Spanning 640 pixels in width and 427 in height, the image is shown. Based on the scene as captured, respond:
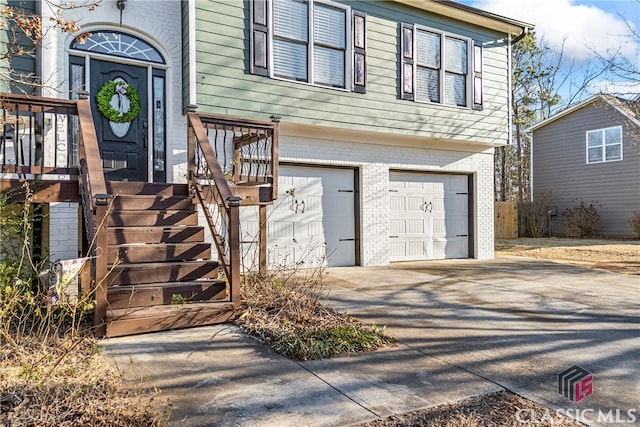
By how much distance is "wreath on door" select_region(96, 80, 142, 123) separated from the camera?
678cm

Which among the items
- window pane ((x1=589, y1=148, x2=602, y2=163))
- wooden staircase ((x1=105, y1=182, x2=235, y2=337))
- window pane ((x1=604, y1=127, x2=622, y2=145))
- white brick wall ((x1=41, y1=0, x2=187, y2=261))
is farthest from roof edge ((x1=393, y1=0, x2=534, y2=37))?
window pane ((x1=589, y1=148, x2=602, y2=163))

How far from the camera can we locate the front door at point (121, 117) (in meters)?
6.78

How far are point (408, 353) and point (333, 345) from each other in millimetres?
622

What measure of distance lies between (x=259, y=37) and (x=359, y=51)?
6.38ft

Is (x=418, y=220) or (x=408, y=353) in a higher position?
(x=418, y=220)

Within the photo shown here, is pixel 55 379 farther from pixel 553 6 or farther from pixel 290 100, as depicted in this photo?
pixel 553 6

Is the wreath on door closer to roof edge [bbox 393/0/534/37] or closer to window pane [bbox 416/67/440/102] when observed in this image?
roof edge [bbox 393/0/534/37]

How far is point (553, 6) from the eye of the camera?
16797 mm

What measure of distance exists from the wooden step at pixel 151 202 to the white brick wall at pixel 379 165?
8.51 ft

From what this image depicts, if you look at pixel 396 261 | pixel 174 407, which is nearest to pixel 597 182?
pixel 396 261

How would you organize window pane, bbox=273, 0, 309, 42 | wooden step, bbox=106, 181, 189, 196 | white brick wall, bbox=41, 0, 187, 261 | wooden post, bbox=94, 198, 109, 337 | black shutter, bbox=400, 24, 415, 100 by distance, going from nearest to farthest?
1. wooden post, bbox=94, 198, 109, 337
2. wooden step, bbox=106, 181, 189, 196
3. white brick wall, bbox=41, 0, 187, 261
4. window pane, bbox=273, 0, 309, 42
5. black shutter, bbox=400, 24, 415, 100

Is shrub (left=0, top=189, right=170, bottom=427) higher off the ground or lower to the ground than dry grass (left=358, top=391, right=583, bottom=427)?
higher

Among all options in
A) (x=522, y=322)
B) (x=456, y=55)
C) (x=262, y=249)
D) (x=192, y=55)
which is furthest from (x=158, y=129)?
(x=456, y=55)

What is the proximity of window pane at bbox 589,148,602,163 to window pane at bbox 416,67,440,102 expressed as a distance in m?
11.1
